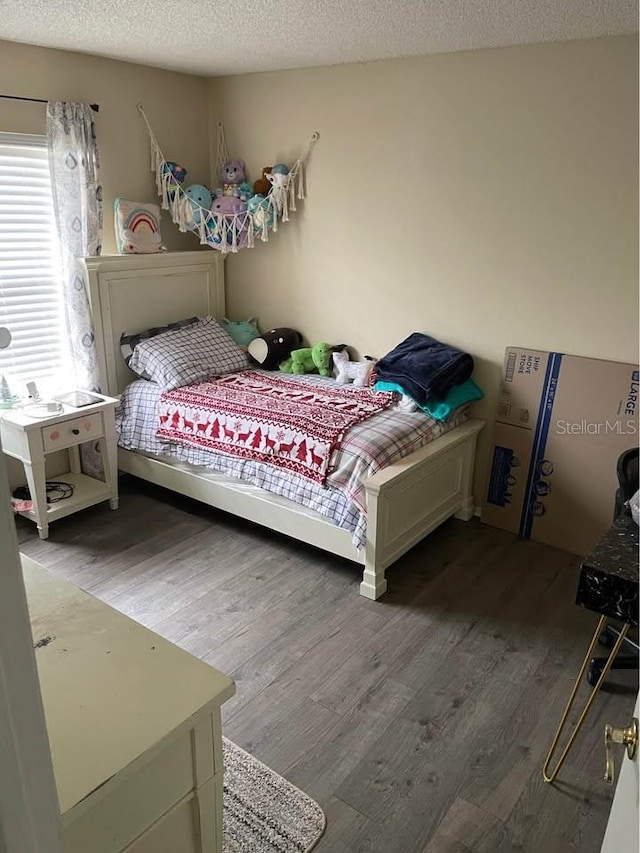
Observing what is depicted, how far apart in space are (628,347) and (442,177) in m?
1.22

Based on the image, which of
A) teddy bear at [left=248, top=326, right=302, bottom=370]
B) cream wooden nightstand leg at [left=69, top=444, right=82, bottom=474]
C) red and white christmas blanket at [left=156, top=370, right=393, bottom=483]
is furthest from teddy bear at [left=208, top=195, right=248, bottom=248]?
cream wooden nightstand leg at [left=69, top=444, right=82, bottom=474]

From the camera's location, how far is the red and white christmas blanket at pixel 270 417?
288cm

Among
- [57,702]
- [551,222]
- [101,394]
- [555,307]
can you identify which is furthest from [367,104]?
[57,702]

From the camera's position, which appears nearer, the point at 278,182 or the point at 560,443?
the point at 560,443

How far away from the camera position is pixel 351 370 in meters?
3.62

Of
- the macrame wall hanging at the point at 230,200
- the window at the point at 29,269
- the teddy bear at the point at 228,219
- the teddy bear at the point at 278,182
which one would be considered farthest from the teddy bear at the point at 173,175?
the window at the point at 29,269

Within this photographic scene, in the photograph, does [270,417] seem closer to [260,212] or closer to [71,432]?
[71,432]

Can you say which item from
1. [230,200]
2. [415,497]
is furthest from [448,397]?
[230,200]

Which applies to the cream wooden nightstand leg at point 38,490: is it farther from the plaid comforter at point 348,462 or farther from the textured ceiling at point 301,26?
the textured ceiling at point 301,26

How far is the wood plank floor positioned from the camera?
1830 millimetres

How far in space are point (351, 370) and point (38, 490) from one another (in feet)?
5.65

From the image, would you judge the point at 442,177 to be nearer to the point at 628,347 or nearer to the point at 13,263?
the point at 628,347

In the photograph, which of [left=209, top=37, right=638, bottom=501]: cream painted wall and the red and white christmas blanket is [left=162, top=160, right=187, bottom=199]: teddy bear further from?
the red and white christmas blanket

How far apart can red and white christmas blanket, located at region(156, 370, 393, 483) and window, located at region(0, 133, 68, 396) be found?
0.71 metres
